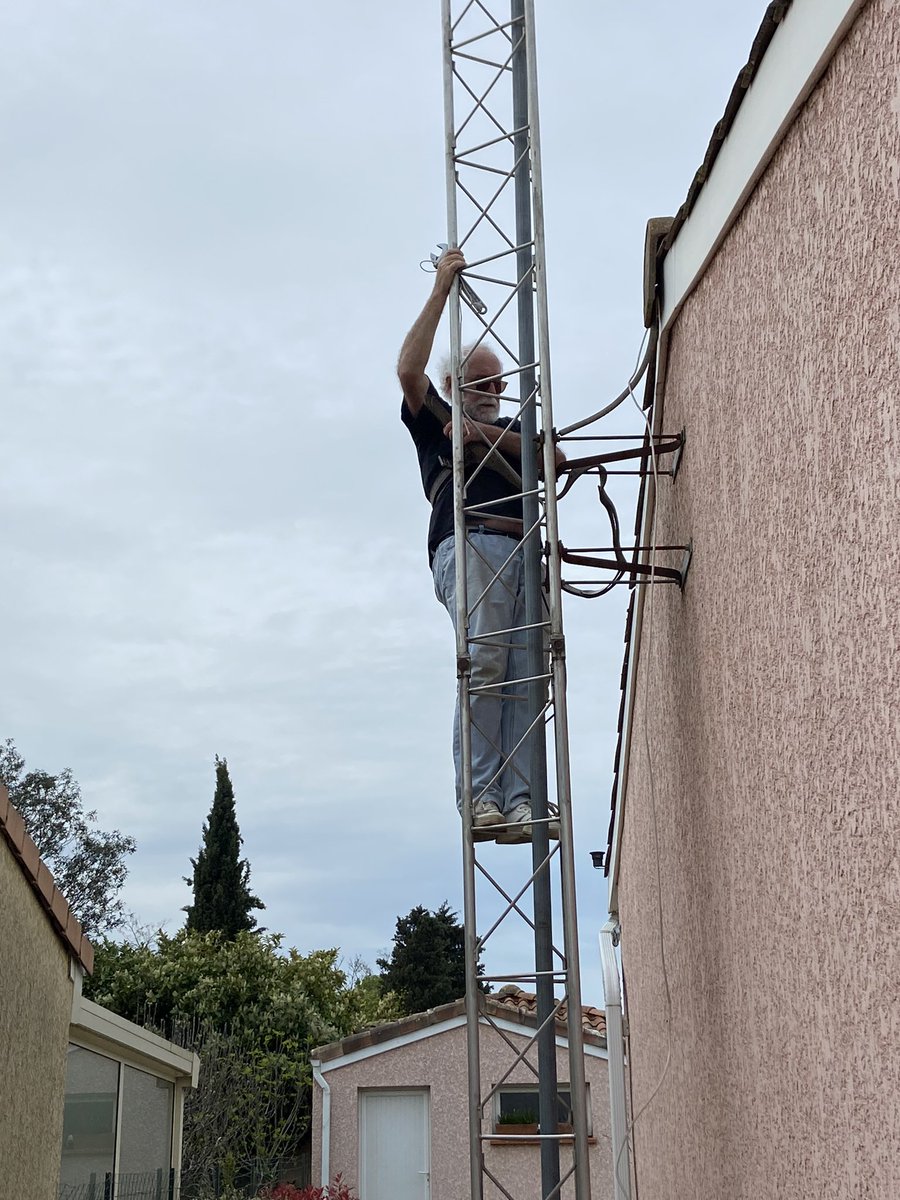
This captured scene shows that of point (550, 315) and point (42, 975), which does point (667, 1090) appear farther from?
point (550, 315)

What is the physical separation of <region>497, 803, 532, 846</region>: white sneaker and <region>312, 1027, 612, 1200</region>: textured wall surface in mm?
8156

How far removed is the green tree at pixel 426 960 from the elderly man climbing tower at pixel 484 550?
19065 mm

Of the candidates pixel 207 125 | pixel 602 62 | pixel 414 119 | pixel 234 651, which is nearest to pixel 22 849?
pixel 602 62

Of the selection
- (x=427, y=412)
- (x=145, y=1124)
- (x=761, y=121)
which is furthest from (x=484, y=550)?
(x=145, y=1124)

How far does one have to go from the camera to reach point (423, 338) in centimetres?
541

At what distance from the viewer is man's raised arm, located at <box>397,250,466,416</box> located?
541cm

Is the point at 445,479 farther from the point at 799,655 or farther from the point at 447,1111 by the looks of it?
the point at 447,1111

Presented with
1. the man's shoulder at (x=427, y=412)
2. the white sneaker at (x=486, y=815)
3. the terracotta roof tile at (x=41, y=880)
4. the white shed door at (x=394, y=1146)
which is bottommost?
the white shed door at (x=394, y=1146)

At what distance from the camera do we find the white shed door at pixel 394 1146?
1300 centimetres

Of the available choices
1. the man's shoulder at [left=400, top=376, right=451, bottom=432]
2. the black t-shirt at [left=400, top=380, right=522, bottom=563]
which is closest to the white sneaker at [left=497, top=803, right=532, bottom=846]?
the black t-shirt at [left=400, top=380, right=522, bottom=563]

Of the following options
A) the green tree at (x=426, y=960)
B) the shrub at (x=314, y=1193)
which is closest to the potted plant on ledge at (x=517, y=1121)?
the shrub at (x=314, y=1193)

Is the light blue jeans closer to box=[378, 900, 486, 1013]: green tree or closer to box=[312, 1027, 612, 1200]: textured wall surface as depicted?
box=[312, 1027, 612, 1200]: textured wall surface

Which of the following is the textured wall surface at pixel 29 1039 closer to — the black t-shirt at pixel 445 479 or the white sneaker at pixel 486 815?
the white sneaker at pixel 486 815

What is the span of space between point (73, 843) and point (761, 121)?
2153 cm
